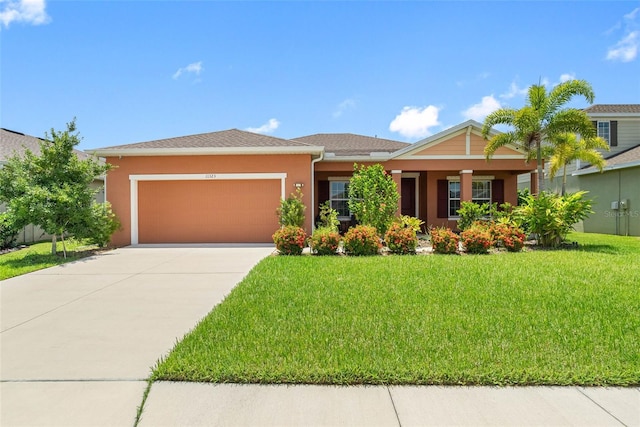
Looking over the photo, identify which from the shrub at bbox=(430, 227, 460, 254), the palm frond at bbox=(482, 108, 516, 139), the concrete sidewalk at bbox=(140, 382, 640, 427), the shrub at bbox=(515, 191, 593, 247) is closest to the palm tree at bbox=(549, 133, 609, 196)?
the palm frond at bbox=(482, 108, 516, 139)

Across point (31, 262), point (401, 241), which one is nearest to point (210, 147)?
point (31, 262)

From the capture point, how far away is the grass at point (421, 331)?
2.97 meters

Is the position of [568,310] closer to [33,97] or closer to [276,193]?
[276,193]

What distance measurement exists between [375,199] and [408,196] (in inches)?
208

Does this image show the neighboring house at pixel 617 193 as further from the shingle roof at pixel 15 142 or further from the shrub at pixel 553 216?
the shingle roof at pixel 15 142

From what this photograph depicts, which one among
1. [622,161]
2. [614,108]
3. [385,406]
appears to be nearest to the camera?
[385,406]

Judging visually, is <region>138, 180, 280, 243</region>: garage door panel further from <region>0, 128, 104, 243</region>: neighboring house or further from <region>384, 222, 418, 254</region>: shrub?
<region>384, 222, 418, 254</region>: shrub

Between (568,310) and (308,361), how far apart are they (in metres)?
3.84

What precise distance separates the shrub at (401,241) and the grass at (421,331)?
2.78 m

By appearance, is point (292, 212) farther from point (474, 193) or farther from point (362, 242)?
point (474, 193)

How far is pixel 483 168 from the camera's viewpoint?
13.6m

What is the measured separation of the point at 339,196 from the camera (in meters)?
15.2

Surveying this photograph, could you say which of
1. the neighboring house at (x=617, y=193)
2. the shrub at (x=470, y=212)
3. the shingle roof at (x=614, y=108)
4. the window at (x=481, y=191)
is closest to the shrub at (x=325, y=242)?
the shrub at (x=470, y=212)

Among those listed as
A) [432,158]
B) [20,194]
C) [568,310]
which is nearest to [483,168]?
[432,158]
